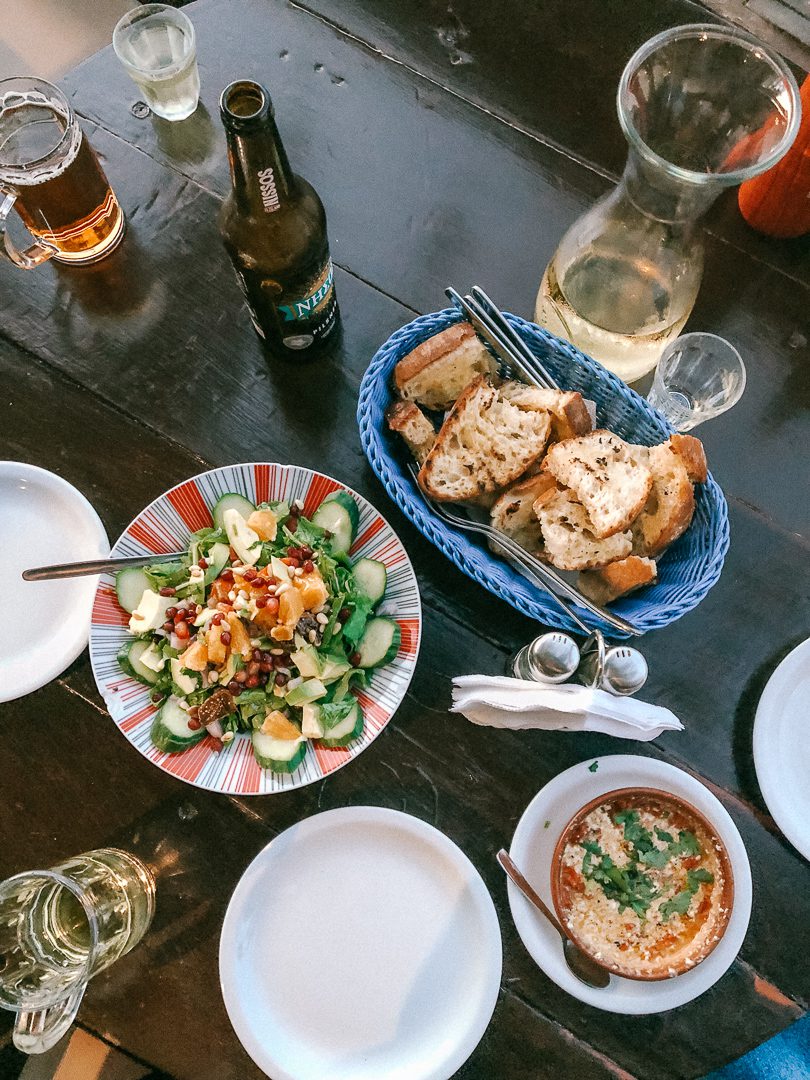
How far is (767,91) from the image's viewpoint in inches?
44.5

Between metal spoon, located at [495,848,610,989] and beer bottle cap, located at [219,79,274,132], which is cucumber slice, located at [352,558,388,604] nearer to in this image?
metal spoon, located at [495,848,610,989]

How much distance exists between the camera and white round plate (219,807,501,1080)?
1230 mm

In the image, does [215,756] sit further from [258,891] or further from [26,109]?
[26,109]

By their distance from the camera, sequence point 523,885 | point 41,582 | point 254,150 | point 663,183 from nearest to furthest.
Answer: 1. point 254,150
2. point 663,183
3. point 523,885
4. point 41,582

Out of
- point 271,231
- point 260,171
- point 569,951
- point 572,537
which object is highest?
point 260,171

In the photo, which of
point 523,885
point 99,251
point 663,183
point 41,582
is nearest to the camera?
point 663,183

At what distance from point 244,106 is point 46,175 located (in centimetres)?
42

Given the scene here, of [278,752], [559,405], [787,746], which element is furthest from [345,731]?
[787,746]

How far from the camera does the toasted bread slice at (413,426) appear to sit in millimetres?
1248

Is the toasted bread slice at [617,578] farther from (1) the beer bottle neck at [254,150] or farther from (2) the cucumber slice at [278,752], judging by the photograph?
(1) the beer bottle neck at [254,150]

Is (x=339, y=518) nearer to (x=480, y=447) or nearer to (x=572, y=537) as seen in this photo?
(x=480, y=447)

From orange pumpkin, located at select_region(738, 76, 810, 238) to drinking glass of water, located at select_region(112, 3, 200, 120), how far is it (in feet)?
3.21

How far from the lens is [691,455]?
1165 mm

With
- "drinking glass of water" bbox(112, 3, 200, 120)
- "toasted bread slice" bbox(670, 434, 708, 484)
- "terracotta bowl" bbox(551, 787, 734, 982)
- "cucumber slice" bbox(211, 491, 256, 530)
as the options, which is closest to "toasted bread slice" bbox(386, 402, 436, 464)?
"cucumber slice" bbox(211, 491, 256, 530)
